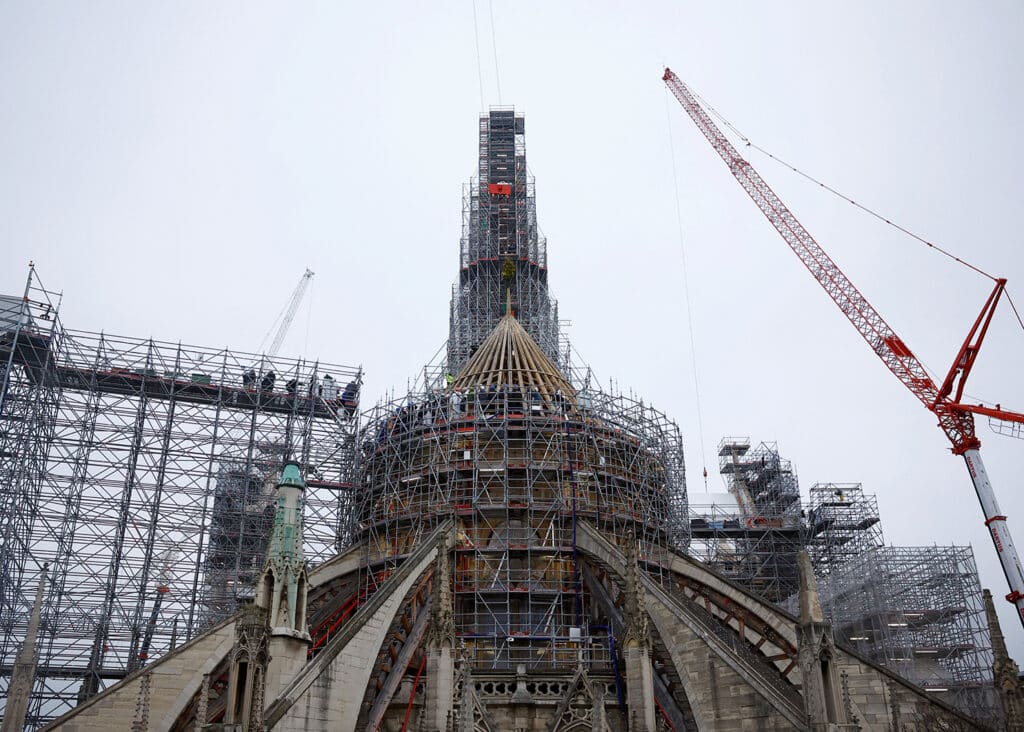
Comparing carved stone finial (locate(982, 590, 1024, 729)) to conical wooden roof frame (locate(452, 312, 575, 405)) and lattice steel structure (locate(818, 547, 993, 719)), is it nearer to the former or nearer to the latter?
conical wooden roof frame (locate(452, 312, 575, 405))

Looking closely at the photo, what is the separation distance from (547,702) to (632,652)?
641cm

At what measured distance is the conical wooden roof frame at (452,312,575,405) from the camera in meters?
33.1

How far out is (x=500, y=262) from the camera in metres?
48.5

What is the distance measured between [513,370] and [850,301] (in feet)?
83.7

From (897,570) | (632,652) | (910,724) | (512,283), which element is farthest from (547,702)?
(512,283)

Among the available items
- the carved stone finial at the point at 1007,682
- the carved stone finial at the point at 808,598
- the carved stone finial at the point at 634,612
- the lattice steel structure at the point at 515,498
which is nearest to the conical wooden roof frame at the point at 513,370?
the lattice steel structure at the point at 515,498

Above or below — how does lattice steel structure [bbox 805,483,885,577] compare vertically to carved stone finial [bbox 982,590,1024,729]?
above

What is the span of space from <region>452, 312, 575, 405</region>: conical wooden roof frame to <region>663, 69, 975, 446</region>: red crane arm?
22960mm

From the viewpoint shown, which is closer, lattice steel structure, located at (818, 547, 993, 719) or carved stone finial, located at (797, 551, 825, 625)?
carved stone finial, located at (797, 551, 825, 625)

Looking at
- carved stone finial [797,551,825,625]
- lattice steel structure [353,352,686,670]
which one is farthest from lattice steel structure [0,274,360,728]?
carved stone finial [797,551,825,625]

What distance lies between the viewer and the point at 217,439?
34.4 meters

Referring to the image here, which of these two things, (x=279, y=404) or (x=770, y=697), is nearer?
(x=770, y=697)

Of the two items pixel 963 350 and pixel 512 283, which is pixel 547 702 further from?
pixel 963 350

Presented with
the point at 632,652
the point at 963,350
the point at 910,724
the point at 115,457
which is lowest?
the point at 910,724
